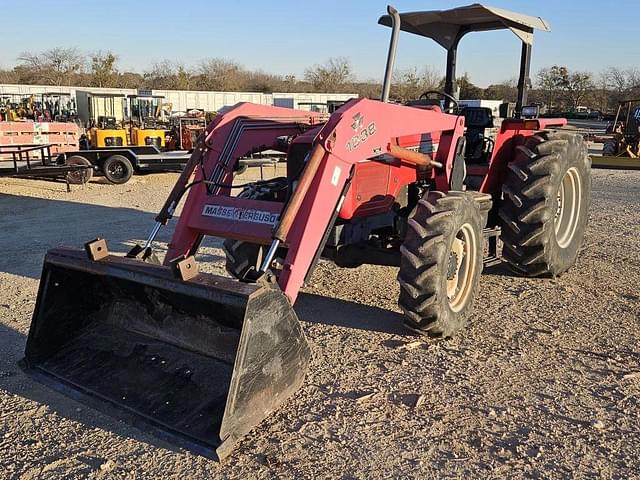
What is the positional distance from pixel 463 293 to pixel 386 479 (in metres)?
2.25

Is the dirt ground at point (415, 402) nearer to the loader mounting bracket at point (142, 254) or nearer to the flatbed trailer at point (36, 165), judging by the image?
the loader mounting bracket at point (142, 254)

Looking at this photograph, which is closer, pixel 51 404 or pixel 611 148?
pixel 51 404

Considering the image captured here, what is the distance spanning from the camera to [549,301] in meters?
5.57

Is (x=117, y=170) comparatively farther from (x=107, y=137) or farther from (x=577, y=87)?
(x=577, y=87)

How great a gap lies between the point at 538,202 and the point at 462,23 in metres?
2.12

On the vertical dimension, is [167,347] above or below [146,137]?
below

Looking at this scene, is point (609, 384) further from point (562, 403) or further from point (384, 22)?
point (384, 22)

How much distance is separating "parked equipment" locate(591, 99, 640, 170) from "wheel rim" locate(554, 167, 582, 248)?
13.3 metres

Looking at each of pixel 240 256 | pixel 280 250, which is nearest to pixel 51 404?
pixel 280 250

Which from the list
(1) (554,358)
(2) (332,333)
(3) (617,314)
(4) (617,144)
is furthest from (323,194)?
(4) (617,144)

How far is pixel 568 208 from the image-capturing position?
6.64 metres

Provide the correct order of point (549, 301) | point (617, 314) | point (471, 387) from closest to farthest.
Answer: point (471, 387), point (617, 314), point (549, 301)

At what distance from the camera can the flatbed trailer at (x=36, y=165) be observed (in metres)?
13.6

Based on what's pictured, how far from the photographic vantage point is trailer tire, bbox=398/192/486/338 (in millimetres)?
4195
